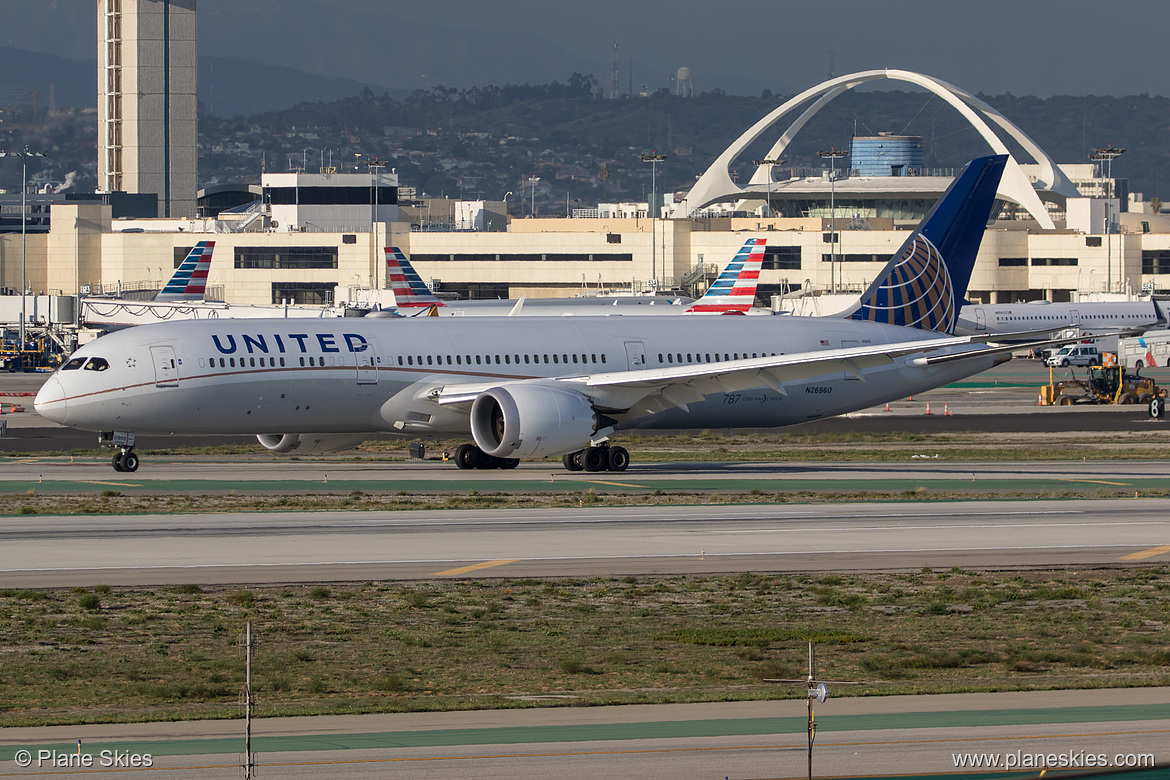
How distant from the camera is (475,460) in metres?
47.6

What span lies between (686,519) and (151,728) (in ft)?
64.7

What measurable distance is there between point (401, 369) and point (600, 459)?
254 inches

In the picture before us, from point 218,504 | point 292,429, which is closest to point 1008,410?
point 292,429

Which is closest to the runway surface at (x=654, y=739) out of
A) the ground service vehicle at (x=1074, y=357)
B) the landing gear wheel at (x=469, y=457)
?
the landing gear wheel at (x=469, y=457)

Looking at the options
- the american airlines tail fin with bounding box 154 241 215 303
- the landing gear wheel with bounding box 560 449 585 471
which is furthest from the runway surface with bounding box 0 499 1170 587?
the american airlines tail fin with bounding box 154 241 215 303

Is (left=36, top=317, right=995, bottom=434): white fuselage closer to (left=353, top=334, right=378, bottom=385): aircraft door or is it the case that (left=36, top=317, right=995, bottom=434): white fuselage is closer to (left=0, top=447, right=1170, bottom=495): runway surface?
(left=353, top=334, right=378, bottom=385): aircraft door

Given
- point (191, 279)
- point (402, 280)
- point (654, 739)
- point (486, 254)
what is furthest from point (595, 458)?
point (486, 254)

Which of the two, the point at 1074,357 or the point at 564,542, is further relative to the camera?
the point at 1074,357

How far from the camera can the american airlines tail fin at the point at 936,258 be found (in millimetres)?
54094

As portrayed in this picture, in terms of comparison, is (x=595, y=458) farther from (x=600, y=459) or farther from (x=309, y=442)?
(x=309, y=442)

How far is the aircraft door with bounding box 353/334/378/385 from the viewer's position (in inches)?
1769

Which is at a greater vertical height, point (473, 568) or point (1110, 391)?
point (1110, 391)

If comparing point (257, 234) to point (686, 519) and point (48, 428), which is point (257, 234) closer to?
point (48, 428)

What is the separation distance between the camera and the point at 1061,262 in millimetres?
183125
